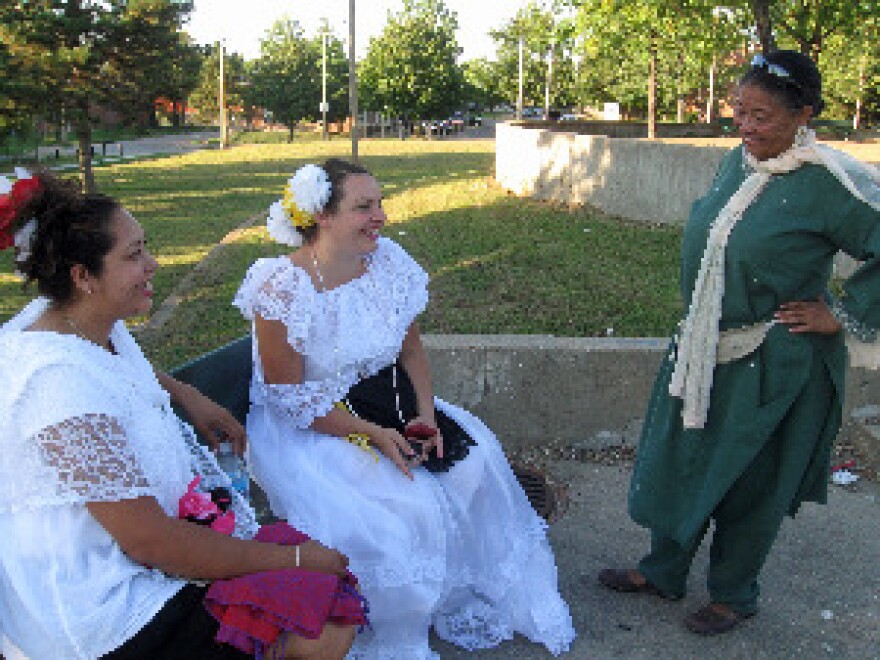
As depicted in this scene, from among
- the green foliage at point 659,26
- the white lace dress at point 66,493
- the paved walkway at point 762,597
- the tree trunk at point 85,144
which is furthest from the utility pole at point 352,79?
the white lace dress at point 66,493

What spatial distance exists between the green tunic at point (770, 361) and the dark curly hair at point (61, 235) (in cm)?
193

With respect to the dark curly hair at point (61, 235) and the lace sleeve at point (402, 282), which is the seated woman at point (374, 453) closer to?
the lace sleeve at point (402, 282)

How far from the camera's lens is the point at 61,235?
2.07 meters

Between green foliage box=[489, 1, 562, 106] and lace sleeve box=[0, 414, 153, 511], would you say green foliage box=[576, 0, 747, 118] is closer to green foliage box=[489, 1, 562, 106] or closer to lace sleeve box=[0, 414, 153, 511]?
lace sleeve box=[0, 414, 153, 511]

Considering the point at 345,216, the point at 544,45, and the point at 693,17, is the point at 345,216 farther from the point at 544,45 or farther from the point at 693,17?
→ the point at 544,45

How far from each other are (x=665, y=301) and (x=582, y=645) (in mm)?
4212

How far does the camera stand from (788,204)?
2.78m

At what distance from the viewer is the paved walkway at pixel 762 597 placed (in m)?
3.19

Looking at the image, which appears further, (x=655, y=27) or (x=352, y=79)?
(x=655, y=27)

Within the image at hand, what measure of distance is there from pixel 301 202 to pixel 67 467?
1482 mm

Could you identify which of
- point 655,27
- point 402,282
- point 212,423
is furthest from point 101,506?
point 655,27

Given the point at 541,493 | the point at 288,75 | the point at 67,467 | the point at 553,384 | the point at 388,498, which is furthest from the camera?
the point at 288,75

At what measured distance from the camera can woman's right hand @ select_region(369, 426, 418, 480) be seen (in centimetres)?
306

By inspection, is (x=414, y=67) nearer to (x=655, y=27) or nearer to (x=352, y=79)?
A: (x=655, y=27)
